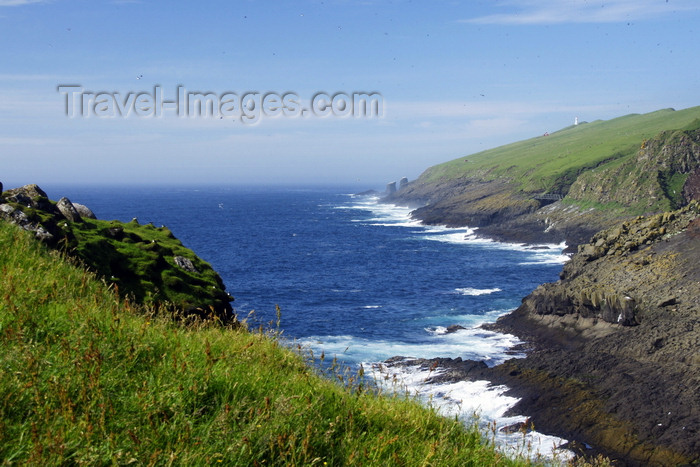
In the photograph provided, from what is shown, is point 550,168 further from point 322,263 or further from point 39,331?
point 39,331

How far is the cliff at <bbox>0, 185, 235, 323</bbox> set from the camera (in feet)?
67.6

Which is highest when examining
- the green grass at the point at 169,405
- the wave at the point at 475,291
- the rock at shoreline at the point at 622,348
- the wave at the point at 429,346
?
the green grass at the point at 169,405

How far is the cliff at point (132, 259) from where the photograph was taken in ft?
67.6

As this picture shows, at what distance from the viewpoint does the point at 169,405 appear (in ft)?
16.1

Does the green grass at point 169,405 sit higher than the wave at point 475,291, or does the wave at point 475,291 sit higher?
the green grass at point 169,405

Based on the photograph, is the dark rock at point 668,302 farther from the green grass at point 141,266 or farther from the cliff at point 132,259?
the green grass at point 141,266

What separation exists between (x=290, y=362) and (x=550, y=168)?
542 ft

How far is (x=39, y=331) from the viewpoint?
18.5ft

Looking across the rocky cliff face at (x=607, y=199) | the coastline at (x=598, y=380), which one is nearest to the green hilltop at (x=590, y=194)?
the rocky cliff face at (x=607, y=199)

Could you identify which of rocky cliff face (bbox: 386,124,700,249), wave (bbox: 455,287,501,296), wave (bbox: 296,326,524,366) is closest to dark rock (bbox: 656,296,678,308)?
wave (bbox: 296,326,524,366)

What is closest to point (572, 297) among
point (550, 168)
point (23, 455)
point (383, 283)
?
point (383, 283)

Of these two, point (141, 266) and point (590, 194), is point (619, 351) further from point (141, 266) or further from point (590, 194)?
point (590, 194)

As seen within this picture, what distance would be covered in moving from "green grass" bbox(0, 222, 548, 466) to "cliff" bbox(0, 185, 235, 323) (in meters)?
13.8

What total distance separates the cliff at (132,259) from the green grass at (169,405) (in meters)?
13.8
